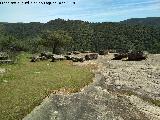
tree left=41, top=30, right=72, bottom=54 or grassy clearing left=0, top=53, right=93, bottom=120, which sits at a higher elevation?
grassy clearing left=0, top=53, right=93, bottom=120

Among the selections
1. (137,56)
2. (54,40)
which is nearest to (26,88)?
(137,56)

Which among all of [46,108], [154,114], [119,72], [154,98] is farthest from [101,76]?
[46,108]

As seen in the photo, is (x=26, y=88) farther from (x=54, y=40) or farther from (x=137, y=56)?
(x=54, y=40)

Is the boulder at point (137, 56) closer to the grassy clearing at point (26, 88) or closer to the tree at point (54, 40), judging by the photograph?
the grassy clearing at point (26, 88)

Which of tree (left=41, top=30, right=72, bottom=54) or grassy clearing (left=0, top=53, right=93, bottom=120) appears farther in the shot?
tree (left=41, top=30, right=72, bottom=54)

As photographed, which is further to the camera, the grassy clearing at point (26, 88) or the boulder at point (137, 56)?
the boulder at point (137, 56)

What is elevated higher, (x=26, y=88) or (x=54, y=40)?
(x=26, y=88)

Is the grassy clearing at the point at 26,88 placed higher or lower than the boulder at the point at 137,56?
higher

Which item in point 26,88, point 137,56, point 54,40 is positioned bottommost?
point 137,56

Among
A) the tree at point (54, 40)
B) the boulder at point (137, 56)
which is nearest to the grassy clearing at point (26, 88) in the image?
the boulder at point (137, 56)

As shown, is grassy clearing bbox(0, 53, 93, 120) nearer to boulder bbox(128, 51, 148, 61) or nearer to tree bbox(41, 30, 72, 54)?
boulder bbox(128, 51, 148, 61)

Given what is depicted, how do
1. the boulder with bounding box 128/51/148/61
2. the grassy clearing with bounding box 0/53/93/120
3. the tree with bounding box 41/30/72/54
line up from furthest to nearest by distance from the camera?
1. the tree with bounding box 41/30/72/54
2. the boulder with bounding box 128/51/148/61
3. the grassy clearing with bounding box 0/53/93/120

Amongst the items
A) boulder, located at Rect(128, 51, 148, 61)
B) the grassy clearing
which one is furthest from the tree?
the grassy clearing

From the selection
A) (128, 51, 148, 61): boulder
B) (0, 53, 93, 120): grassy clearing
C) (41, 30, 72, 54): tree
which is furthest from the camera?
(41, 30, 72, 54): tree
